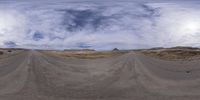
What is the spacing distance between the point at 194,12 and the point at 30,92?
2742 centimetres

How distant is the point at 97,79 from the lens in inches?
639

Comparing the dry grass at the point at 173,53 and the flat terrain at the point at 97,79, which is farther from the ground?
the dry grass at the point at 173,53

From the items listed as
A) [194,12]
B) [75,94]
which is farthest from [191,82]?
[194,12]

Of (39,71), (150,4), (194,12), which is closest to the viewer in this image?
(39,71)

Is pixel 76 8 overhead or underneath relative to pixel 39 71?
overhead

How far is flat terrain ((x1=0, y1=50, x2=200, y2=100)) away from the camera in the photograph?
49.5 ft

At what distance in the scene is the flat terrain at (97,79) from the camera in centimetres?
1510

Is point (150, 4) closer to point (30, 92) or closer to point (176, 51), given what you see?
point (176, 51)

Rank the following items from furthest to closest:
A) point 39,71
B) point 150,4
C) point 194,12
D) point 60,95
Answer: point 150,4 < point 194,12 < point 39,71 < point 60,95

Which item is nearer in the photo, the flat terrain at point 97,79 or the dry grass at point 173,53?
the flat terrain at point 97,79

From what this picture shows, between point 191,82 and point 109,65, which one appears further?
point 109,65

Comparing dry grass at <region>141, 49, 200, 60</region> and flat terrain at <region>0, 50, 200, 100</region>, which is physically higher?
dry grass at <region>141, 49, 200, 60</region>

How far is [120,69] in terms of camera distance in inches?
670

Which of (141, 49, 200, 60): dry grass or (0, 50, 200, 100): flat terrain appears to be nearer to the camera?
(0, 50, 200, 100): flat terrain
